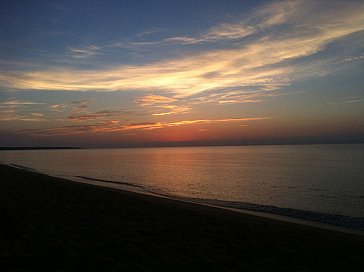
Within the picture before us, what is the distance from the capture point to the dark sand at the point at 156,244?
682cm

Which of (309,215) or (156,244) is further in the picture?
(309,215)

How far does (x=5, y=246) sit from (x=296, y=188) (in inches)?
1085

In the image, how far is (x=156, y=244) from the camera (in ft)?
27.6

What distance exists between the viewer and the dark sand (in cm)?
682

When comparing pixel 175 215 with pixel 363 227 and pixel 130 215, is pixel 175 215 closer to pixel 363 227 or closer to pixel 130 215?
pixel 130 215

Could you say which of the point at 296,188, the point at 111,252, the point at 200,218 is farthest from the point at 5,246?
the point at 296,188

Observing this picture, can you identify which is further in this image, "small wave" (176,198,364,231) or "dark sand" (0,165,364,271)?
"small wave" (176,198,364,231)

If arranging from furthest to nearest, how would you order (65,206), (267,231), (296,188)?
(296,188) < (65,206) < (267,231)

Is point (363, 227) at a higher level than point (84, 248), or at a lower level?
lower

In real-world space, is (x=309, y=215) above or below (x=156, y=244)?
below

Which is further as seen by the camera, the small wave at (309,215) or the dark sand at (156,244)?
the small wave at (309,215)

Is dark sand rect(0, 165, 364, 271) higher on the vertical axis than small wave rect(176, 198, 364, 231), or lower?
higher

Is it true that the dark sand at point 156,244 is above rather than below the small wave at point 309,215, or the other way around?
above

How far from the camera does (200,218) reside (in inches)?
520
